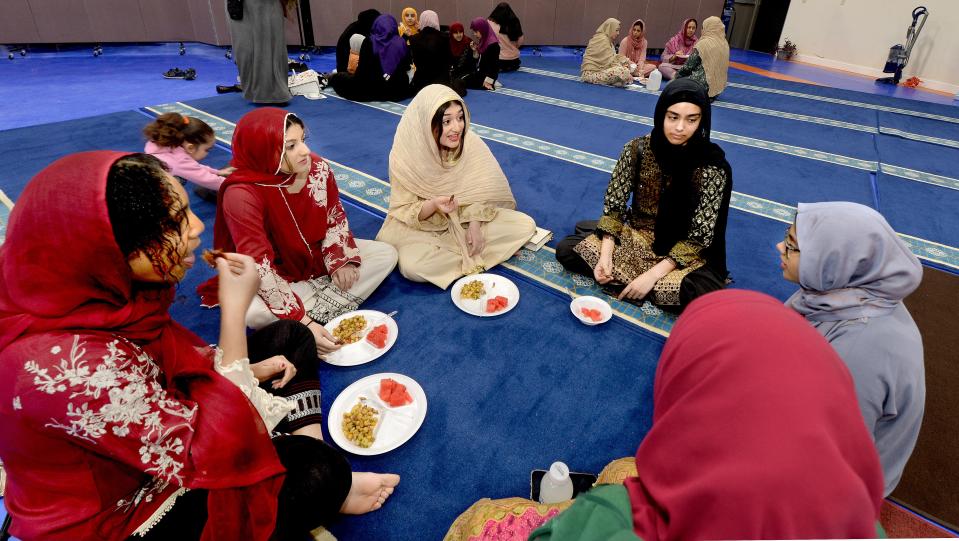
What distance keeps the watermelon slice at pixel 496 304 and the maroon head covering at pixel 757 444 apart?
133 cm

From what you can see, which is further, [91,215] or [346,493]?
A: [346,493]

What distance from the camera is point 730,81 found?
7.17 m

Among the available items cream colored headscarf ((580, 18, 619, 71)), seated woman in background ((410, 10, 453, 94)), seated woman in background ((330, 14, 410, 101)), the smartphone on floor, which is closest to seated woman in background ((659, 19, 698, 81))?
cream colored headscarf ((580, 18, 619, 71))

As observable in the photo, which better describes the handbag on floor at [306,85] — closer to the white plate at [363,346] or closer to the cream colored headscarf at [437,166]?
the cream colored headscarf at [437,166]

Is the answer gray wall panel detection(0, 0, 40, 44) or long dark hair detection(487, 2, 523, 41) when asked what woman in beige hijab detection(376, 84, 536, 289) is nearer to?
long dark hair detection(487, 2, 523, 41)

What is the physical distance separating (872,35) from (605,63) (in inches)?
213

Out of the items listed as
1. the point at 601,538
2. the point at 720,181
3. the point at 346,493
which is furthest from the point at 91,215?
the point at 720,181

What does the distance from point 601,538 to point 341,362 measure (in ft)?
4.21

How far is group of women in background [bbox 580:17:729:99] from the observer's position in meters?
5.43

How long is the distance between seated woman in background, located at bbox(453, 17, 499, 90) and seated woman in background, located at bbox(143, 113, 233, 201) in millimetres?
3754

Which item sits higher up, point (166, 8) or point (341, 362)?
point (166, 8)

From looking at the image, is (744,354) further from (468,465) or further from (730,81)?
(730,81)

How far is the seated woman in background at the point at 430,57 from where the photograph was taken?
5598 mm

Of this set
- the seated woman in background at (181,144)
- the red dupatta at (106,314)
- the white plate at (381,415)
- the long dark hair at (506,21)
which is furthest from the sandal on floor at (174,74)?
the red dupatta at (106,314)
